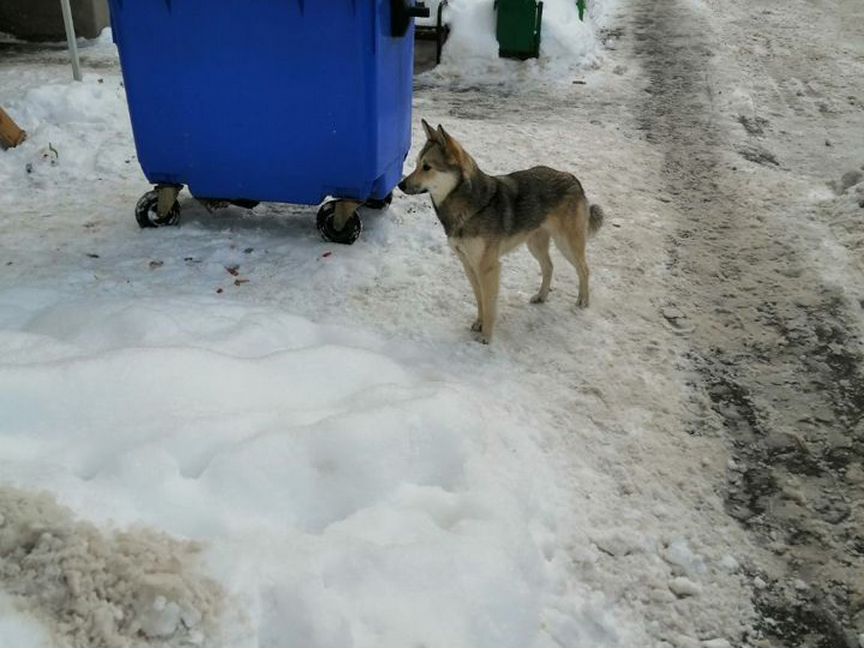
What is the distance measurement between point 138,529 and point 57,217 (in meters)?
3.55

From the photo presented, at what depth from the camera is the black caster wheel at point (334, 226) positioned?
4.59 metres

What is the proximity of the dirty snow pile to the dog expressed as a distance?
5345 millimetres

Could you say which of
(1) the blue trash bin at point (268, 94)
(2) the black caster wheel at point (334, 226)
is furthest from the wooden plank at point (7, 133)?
(2) the black caster wheel at point (334, 226)

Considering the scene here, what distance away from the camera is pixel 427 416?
9.29ft

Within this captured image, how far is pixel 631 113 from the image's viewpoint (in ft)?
25.2

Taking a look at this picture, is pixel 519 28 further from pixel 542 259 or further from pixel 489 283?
pixel 489 283

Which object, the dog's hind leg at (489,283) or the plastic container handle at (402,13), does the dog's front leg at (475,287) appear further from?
the plastic container handle at (402,13)

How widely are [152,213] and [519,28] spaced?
5881 millimetres

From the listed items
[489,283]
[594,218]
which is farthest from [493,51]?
[489,283]

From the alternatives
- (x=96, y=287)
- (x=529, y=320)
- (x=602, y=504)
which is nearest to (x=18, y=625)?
(x=602, y=504)

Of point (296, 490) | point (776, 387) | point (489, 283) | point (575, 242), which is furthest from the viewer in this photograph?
point (575, 242)

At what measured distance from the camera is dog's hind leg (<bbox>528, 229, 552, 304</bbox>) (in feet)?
13.7

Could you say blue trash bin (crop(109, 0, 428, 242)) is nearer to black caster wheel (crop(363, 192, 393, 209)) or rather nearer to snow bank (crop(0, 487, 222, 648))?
black caster wheel (crop(363, 192, 393, 209))

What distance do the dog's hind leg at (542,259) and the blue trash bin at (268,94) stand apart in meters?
1.04
